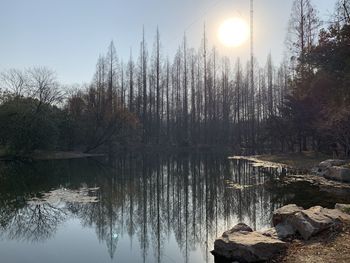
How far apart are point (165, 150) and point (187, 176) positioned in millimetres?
24803

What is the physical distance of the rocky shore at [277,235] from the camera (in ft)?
19.4

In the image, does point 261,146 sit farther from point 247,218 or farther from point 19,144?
point 247,218

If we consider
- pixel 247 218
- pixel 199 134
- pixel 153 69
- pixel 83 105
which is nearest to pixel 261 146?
pixel 199 134

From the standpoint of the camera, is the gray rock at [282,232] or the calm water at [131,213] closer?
the gray rock at [282,232]

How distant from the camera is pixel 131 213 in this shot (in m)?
10.7

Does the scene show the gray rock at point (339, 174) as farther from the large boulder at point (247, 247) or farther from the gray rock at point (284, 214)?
the large boulder at point (247, 247)

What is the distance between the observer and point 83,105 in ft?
128

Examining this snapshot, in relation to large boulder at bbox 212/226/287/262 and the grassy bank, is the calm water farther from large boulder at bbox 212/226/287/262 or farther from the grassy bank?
the grassy bank

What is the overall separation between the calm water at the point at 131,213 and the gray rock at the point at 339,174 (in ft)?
5.89

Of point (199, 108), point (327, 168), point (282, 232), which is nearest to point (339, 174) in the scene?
point (327, 168)

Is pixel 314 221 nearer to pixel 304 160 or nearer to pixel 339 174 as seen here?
pixel 339 174

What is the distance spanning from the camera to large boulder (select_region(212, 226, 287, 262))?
586 centimetres

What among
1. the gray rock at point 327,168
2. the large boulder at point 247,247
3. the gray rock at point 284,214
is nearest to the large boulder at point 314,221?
the gray rock at point 284,214

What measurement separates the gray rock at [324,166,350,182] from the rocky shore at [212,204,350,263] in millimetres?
8164
